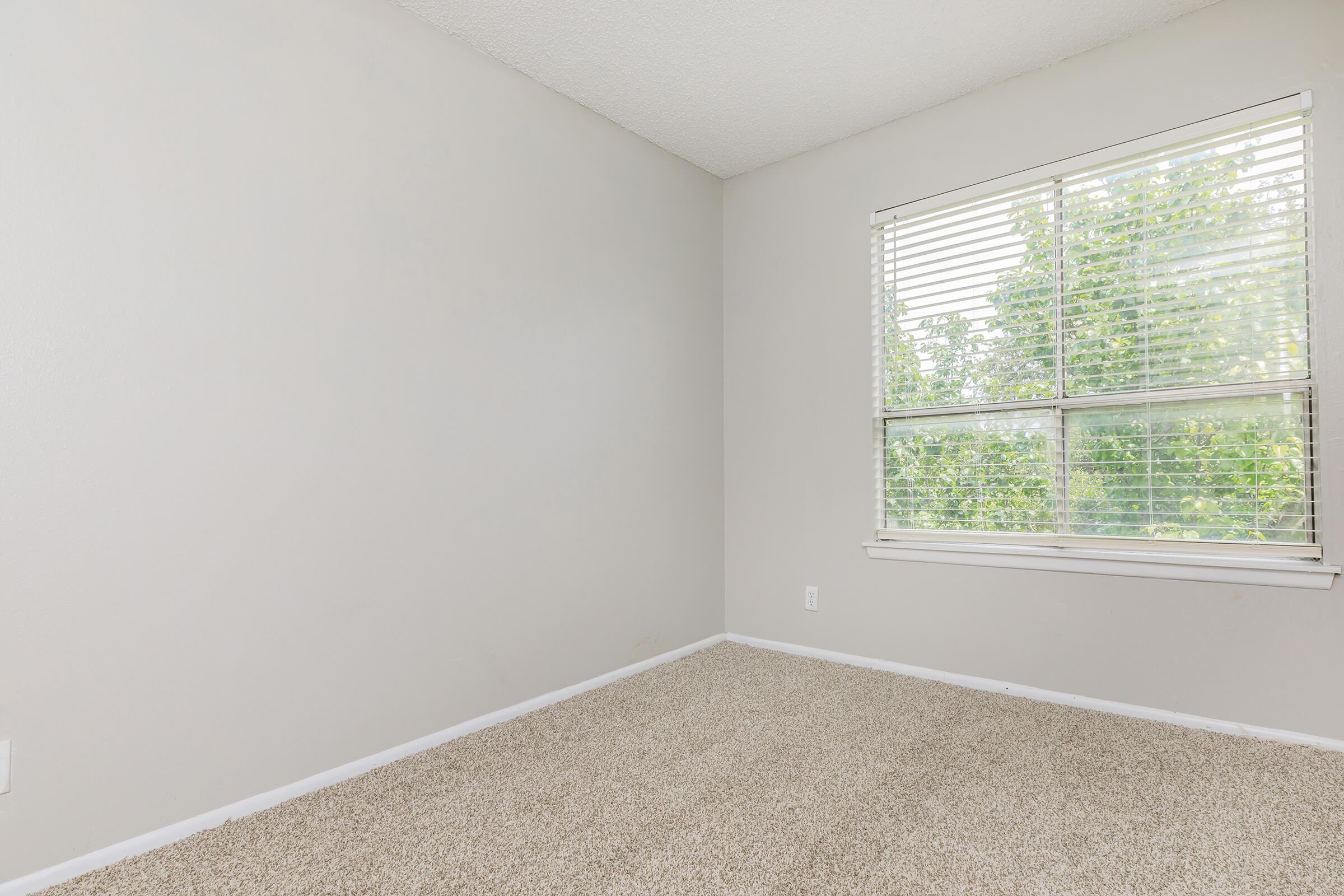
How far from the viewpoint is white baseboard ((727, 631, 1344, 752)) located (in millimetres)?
2164

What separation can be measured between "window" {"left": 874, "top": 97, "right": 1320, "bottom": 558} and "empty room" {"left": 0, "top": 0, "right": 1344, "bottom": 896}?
2 centimetres

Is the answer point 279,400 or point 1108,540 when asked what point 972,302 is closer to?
point 1108,540

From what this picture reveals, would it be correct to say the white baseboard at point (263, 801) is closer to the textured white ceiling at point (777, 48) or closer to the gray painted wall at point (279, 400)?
the gray painted wall at point (279, 400)

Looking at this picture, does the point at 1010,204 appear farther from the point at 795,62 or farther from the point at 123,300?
the point at 123,300

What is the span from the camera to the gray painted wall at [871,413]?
84.0 inches

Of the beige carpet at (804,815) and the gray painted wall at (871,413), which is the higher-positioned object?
the gray painted wall at (871,413)

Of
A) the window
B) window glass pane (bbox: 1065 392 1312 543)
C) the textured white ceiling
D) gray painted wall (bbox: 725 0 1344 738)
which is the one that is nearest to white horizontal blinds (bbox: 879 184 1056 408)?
the window

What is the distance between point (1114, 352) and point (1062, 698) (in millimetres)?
1287

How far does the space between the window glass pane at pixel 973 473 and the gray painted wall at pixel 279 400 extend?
125 cm

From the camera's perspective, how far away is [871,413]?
308cm

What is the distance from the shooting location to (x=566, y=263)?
9.09ft

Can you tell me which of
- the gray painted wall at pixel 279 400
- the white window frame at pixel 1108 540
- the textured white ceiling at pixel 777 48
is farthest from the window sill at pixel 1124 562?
the textured white ceiling at pixel 777 48

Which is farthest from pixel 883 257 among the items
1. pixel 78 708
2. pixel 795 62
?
pixel 78 708

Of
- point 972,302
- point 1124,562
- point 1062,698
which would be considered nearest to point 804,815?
point 1062,698
